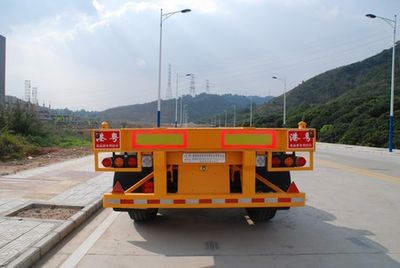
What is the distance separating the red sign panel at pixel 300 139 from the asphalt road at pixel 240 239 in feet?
4.28

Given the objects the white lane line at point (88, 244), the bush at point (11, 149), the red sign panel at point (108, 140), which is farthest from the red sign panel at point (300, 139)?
the bush at point (11, 149)

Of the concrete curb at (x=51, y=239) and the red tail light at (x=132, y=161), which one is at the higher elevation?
the red tail light at (x=132, y=161)

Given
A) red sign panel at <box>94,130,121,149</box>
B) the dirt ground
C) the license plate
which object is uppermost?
red sign panel at <box>94,130,121,149</box>

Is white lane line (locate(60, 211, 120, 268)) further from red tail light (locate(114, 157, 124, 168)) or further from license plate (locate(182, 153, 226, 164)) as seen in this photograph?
license plate (locate(182, 153, 226, 164))

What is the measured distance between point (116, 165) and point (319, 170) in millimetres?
10897

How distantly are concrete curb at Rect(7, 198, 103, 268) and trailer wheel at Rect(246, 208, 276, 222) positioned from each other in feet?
8.74

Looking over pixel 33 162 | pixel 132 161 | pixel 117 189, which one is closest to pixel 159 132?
pixel 132 161

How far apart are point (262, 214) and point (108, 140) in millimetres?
2679

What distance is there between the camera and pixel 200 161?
5941 mm

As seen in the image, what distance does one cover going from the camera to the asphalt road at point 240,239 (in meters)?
5.29

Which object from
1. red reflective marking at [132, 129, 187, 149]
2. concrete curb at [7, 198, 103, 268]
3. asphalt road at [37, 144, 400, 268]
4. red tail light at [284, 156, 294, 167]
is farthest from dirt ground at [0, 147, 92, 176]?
red tail light at [284, 156, 294, 167]

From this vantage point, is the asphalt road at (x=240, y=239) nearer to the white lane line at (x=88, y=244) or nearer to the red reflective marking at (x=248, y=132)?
the white lane line at (x=88, y=244)

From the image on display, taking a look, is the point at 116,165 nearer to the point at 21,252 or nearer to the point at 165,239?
the point at 165,239

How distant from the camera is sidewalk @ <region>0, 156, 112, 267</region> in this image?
5.25 meters
